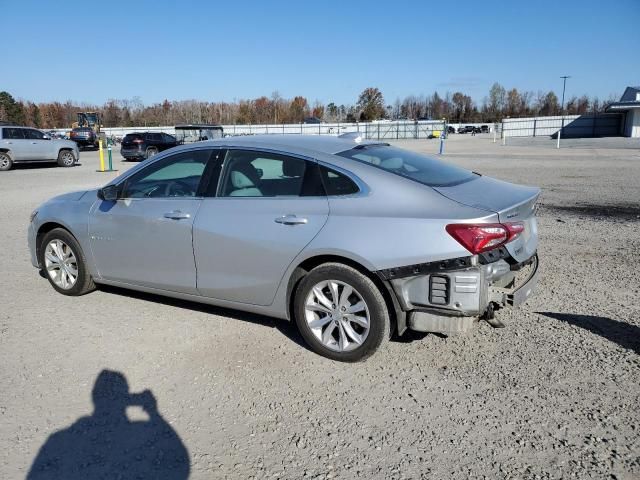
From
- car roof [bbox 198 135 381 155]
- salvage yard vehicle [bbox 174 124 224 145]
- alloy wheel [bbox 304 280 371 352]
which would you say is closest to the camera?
alloy wheel [bbox 304 280 371 352]

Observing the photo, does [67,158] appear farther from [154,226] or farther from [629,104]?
[629,104]

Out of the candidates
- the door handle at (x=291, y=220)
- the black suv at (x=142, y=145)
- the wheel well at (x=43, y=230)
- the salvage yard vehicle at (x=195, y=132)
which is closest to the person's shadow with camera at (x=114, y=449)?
the door handle at (x=291, y=220)

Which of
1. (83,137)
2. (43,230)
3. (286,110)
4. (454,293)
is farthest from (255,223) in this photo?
(286,110)

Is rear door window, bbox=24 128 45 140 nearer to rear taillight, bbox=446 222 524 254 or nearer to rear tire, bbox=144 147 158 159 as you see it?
rear tire, bbox=144 147 158 159

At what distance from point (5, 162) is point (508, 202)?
73.0 feet

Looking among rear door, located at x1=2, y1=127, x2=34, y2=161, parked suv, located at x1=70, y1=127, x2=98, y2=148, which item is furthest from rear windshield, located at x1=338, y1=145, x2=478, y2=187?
parked suv, located at x1=70, y1=127, x2=98, y2=148

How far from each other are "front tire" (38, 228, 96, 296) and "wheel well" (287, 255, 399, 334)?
2.41 m

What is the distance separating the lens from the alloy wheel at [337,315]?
375 cm

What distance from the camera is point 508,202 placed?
3.77 meters

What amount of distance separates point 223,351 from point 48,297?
8.16ft

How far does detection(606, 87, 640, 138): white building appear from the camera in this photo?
169 feet

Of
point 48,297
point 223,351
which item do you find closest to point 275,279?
point 223,351

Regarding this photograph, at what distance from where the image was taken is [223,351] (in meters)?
4.12

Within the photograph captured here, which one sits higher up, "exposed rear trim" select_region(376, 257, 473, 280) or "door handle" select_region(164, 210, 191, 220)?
"door handle" select_region(164, 210, 191, 220)
